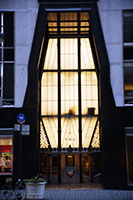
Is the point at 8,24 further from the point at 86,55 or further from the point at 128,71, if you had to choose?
the point at 128,71

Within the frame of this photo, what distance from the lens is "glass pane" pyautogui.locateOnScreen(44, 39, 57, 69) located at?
22719 mm

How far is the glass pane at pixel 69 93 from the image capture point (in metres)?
22.6

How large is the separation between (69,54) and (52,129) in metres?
5.49

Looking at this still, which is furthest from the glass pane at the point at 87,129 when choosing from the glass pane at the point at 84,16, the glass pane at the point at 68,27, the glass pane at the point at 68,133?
the glass pane at the point at 84,16

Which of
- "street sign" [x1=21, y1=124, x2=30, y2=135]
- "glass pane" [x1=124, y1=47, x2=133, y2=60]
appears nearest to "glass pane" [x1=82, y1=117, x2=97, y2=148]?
"street sign" [x1=21, y1=124, x2=30, y2=135]

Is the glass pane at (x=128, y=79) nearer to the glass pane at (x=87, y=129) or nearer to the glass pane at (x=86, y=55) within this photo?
the glass pane at (x=86, y=55)

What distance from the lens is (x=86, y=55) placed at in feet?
75.3

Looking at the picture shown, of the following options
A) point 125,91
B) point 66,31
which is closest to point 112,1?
point 66,31

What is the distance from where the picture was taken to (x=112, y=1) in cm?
2089

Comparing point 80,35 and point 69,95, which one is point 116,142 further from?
point 80,35

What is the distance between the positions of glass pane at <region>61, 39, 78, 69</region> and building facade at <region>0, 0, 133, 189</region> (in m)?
0.07

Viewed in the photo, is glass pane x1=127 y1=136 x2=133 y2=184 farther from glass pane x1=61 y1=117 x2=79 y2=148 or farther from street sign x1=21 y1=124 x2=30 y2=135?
street sign x1=21 y1=124 x2=30 y2=135

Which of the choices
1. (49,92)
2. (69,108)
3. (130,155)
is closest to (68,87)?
(49,92)

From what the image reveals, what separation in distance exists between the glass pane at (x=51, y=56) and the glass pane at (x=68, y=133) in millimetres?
3835
